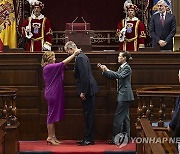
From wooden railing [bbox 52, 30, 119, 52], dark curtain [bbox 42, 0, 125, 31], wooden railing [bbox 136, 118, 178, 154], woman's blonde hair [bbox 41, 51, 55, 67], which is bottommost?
wooden railing [bbox 136, 118, 178, 154]

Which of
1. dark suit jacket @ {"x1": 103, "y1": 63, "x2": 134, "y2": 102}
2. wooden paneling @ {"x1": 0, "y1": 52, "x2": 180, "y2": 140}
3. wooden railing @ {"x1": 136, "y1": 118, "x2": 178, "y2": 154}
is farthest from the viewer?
wooden paneling @ {"x1": 0, "y1": 52, "x2": 180, "y2": 140}

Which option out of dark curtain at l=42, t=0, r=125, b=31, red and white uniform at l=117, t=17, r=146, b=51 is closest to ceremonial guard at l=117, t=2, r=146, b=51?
red and white uniform at l=117, t=17, r=146, b=51

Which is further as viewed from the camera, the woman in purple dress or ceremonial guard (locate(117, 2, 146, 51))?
ceremonial guard (locate(117, 2, 146, 51))

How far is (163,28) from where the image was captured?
9.34 meters

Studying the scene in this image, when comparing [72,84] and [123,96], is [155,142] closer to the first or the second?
[123,96]

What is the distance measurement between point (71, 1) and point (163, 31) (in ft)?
11.2

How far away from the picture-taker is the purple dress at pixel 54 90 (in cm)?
762

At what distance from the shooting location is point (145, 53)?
8328 millimetres

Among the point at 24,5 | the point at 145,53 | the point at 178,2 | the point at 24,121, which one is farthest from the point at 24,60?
the point at 178,2

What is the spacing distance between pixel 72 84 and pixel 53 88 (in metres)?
0.65

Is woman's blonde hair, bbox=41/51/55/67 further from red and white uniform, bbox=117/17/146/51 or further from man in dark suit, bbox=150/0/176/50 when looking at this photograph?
red and white uniform, bbox=117/17/146/51

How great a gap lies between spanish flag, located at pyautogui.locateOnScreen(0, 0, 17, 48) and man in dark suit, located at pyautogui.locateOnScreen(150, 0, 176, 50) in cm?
323

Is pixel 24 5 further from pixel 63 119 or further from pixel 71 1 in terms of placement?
pixel 63 119

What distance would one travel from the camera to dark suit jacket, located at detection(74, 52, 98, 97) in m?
7.52
